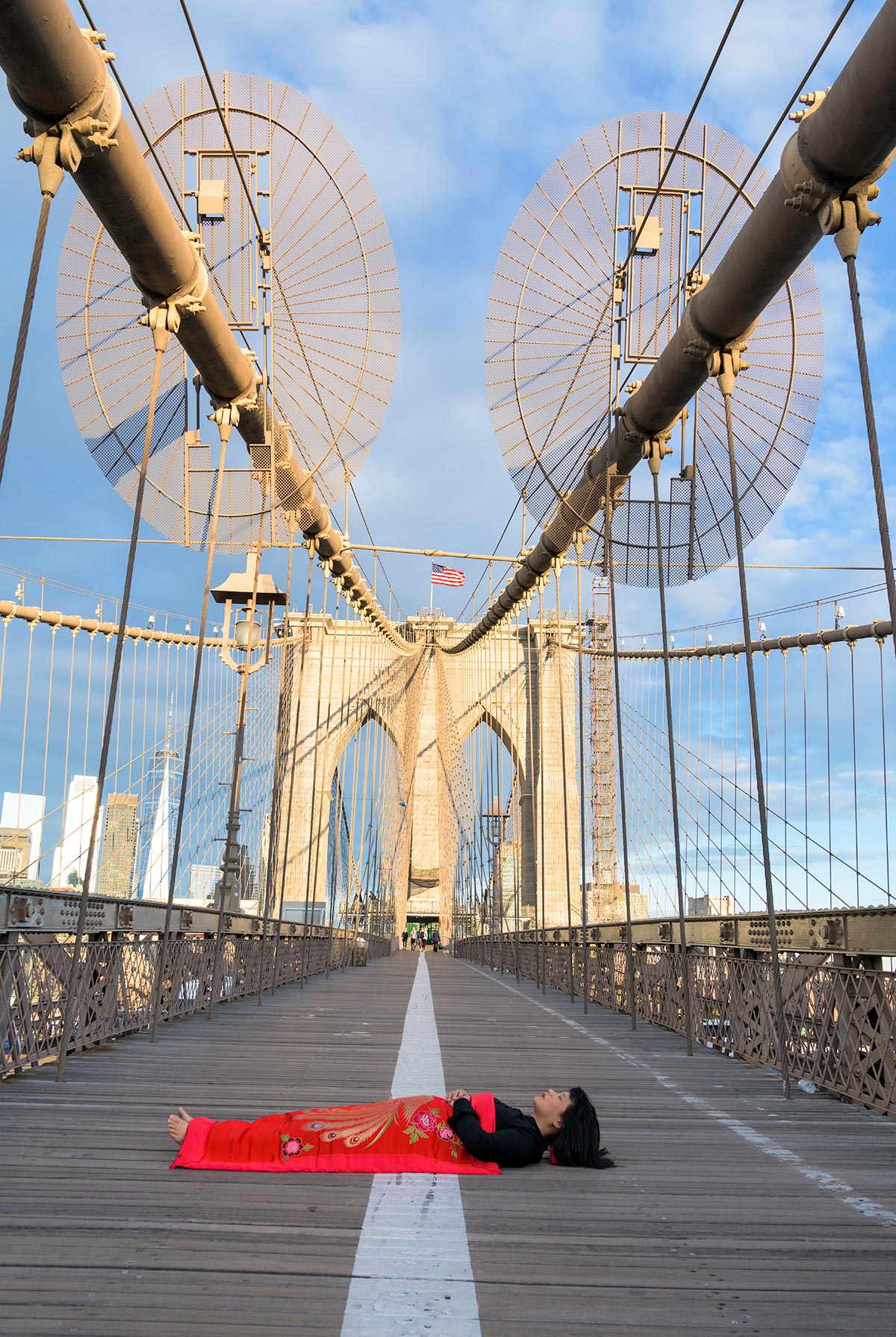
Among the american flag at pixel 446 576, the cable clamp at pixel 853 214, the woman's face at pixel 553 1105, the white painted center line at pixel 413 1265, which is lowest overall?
the white painted center line at pixel 413 1265

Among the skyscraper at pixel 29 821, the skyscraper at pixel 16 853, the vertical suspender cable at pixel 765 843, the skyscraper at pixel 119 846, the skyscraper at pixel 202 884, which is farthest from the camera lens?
the skyscraper at pixel 202 884

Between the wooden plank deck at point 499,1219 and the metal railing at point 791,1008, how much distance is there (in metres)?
0.26

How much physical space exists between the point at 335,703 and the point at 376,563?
19.0 m

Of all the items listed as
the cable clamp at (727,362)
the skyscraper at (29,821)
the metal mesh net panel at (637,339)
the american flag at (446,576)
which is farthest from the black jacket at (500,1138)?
the american flag at (446,576)

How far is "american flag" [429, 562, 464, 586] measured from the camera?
3216 centimetres

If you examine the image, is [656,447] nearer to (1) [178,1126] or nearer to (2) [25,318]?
(2) [25,318]

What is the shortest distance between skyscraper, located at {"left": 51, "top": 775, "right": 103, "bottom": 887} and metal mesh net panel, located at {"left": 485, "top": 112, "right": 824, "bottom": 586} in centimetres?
983

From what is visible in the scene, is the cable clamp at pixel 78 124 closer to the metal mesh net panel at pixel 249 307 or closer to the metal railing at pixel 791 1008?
the metal mesh net panel at pixel 249 307

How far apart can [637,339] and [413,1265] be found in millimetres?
10005

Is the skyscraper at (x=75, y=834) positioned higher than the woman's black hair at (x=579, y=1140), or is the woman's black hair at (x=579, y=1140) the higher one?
the skyscraper at (x=75, y=834)

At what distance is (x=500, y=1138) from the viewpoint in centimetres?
376

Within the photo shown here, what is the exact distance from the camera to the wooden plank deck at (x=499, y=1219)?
2303 millimetres

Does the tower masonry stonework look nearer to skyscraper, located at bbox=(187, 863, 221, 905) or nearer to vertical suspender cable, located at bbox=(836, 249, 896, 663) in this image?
skyscraper, located at bbox=(187, 863, 221, 905)

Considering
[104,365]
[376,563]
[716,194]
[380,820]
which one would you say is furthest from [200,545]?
[380,820]
